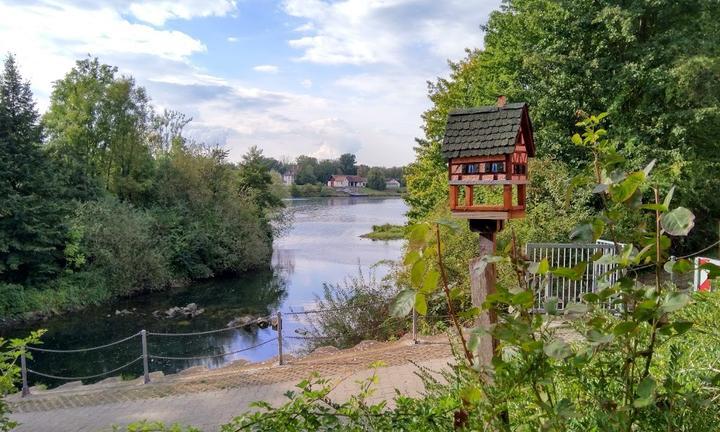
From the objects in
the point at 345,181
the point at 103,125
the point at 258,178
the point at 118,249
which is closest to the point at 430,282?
Answer: the point at 118,249

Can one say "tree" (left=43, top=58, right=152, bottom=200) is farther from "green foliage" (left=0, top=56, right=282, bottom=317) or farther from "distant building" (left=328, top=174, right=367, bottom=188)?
"distant building" (left=328, top=174, right=367, bottom=188)

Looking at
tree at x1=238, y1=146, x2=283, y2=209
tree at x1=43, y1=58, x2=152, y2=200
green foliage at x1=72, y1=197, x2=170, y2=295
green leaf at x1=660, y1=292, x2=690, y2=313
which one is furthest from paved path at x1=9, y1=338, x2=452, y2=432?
tree at x1=238, y1=146, x2=283, y2=209

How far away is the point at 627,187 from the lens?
Result: 1.13 meters

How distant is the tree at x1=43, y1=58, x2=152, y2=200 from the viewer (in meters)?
24.1

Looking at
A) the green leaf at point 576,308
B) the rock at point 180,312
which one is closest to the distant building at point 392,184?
the rock at point 180,312

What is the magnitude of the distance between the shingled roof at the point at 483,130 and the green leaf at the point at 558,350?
3183 mm

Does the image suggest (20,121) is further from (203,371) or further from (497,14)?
(497,14)

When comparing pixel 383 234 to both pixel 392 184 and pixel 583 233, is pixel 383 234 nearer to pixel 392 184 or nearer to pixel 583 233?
pixel 583 233

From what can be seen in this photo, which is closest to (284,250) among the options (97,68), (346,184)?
(97,68)

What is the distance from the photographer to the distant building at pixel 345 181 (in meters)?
91.8

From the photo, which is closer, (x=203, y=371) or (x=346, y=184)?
(x=203, y=371)

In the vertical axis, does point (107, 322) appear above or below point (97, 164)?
below

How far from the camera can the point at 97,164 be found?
2486cm

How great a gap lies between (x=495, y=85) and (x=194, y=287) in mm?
13855
